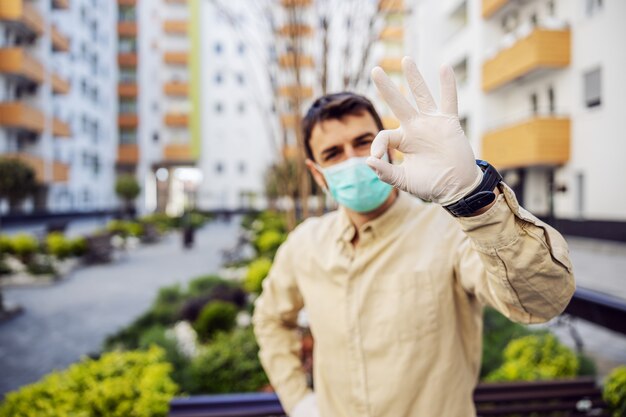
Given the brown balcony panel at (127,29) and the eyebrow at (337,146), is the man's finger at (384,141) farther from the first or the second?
the brown balcony panel at (127,29)

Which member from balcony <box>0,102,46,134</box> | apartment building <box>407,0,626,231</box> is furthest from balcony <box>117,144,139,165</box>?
apartment building <box>407,0,626,231</box>

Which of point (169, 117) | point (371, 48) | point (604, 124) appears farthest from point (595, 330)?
point (169, 117)

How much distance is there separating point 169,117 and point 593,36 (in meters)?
37.6

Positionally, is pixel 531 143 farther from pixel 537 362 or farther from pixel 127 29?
pixel 127 29

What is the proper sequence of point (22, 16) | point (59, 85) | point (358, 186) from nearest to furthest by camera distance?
point (358, 186), point (22, 16), point (59, 85)

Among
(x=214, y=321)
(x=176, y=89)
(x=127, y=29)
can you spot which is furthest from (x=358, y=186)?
(x=176, y=89)

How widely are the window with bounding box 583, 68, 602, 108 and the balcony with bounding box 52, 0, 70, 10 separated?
89.9ft

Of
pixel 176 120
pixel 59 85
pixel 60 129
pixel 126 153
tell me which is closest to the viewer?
pixel 59 85

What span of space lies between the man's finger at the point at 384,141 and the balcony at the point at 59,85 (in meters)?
29.0

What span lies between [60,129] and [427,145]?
29.2 m

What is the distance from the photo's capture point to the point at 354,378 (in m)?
1.36

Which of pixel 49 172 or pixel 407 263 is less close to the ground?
pixel 49 172

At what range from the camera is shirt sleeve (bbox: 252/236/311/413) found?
5.49ft

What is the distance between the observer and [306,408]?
1606mm
